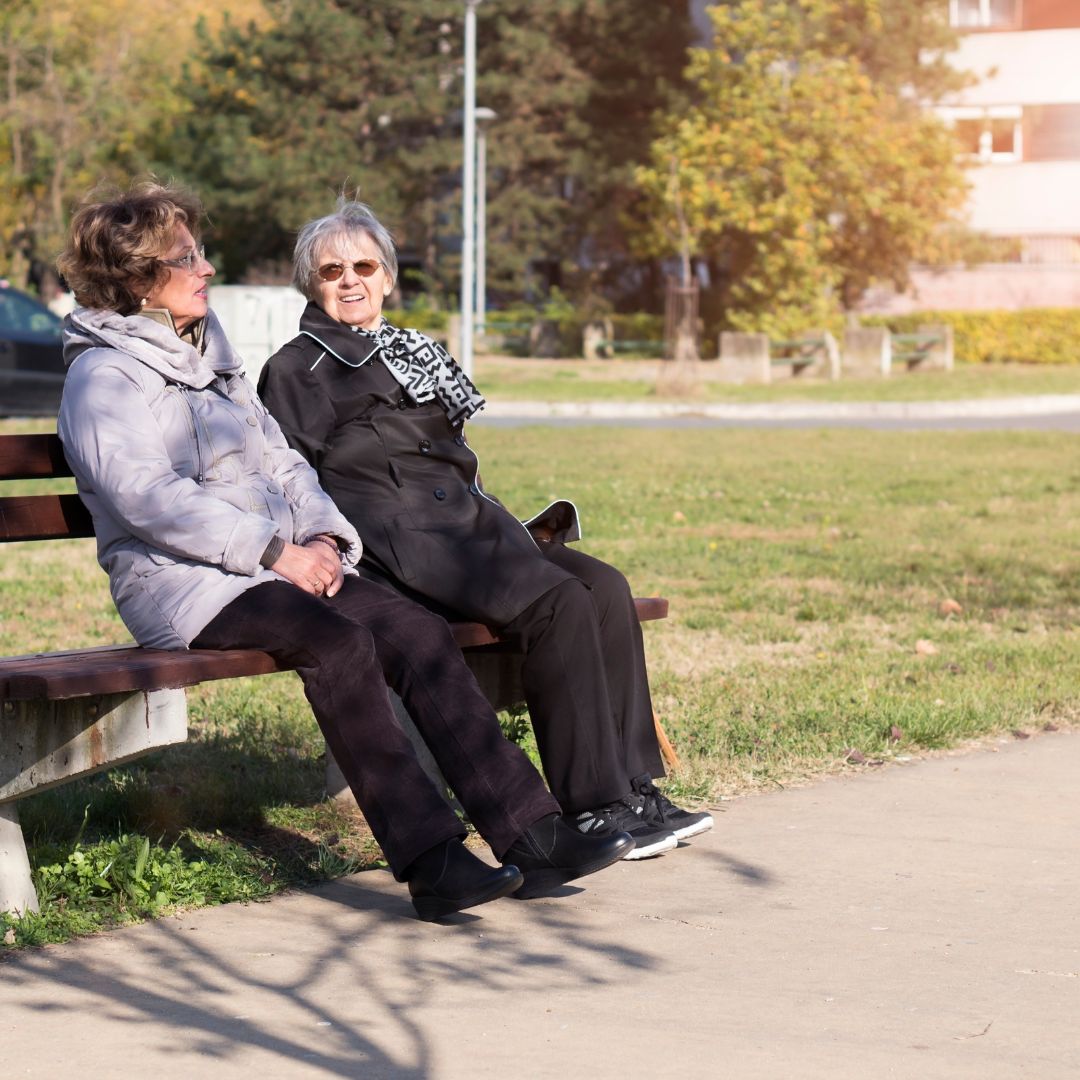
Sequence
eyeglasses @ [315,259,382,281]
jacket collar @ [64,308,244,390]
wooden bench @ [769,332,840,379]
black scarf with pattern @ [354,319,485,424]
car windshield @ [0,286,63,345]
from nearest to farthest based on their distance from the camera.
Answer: jacket collar @ [64,308,244,390] < black scarf with pattern @ [354,319,485,424] < eyeglasses @ [315,259,382,281] < car windshield @ [0,286,63,345] < wooden bench @ [769,332,840,379]

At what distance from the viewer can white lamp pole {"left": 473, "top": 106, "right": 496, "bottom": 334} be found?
44375 millimetres

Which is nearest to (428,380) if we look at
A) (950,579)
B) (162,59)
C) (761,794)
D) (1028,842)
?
(761,794)

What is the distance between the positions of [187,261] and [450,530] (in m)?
0.94

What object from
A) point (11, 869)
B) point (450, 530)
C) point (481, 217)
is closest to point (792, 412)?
point (450, 530)

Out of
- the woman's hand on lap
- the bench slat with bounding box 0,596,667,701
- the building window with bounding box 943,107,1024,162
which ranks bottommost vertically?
the bench slat with bounding box 0,596,667,701

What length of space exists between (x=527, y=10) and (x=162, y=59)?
62.6 feet

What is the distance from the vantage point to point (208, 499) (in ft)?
15.1

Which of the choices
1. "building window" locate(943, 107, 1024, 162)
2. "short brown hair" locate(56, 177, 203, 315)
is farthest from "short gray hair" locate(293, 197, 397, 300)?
"building window" locate(943, 107, 1024, 162)

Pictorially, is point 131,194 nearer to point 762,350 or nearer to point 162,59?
point 762,350

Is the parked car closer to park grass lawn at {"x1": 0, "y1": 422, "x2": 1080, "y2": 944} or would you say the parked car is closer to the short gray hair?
park grass lawn at {"x1": 0, "y1": 422, "x2": 1080, "y2": 944}

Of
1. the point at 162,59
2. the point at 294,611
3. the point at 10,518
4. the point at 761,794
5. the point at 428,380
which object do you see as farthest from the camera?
the point at 162,59

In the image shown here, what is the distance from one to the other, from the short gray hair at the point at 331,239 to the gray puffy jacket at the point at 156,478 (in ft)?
2.15

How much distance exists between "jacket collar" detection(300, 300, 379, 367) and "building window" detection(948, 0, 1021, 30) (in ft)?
158

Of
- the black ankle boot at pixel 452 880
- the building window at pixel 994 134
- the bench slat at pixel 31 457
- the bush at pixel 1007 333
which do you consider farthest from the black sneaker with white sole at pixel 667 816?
the building window at pixel 994 134
